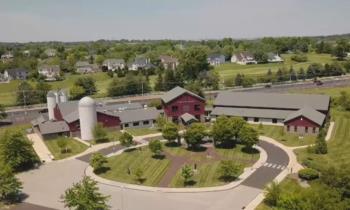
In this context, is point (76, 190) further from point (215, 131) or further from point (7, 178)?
point (215, 131)

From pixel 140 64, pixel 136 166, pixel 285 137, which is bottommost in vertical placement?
pixel 136 166

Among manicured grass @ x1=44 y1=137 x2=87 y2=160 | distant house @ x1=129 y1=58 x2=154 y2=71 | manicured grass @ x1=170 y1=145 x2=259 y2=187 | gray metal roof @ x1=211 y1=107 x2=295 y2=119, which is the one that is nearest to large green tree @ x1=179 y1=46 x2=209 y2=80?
distant house @ x1=129 y1=58 x2=154 y2=71

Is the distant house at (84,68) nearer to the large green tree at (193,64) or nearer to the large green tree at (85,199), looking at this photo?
the large green tree at (193,64)

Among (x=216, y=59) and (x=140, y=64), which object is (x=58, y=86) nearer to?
(x=140, y=64)

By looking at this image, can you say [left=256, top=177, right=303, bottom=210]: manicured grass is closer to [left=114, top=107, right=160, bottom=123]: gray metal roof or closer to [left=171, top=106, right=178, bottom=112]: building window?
[left=171, top=106, right=178, bottom=112]: building window

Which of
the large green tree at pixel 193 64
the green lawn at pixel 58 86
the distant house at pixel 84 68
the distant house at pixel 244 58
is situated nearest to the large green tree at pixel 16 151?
the green lawn at pixel 58 86

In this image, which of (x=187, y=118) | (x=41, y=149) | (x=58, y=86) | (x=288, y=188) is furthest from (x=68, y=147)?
(x=58, y=86)
